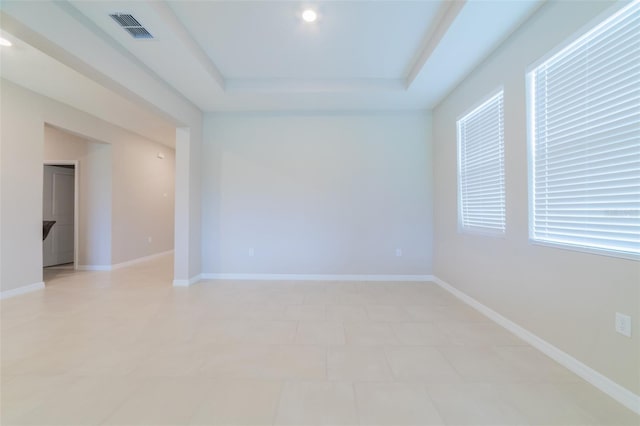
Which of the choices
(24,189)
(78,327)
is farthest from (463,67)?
(24,189)

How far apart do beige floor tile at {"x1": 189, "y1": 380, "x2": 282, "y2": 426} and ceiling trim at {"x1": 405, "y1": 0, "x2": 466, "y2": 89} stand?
319 centimetres

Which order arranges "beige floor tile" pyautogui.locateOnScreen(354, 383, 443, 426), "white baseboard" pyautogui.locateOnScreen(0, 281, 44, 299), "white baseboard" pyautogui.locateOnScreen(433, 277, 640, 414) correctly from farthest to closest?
"white baseboard" pyautogui.locateOnScreen(0, 281, 44, 299)
"white baseboard" pyautogui.locateOnScreen(433, 277, 640, 414)
"beige floor tile" pyautogui.locateOnScreen(354, 383, 443, 426)

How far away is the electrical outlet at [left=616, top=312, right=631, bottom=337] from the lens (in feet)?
5.17

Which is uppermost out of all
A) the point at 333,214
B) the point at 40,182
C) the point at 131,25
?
the point at 131,25

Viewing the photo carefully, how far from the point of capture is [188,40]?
2.71 metres

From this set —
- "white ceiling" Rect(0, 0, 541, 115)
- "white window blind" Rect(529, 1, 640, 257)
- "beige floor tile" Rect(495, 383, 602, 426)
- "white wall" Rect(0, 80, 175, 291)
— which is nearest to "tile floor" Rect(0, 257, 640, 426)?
"beige floor tile" Rect(495, 383, 602, 426)

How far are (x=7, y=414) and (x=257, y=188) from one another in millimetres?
3433

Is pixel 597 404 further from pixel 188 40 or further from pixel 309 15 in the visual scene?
pixel 188 40

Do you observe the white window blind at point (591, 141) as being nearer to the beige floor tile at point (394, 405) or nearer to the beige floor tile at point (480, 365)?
the beige floor tile at point (480, 365)

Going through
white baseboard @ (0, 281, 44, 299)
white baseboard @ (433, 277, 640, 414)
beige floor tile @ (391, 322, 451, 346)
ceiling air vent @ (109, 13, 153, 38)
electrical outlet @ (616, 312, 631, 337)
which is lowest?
beige floor tile @ (391, 322, 451, 346)

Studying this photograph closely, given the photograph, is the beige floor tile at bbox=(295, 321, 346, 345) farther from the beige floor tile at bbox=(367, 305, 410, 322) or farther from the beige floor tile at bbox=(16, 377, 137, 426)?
the beige floor tile at bbox=(16, 377, 137, 426)

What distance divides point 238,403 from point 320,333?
103 cm

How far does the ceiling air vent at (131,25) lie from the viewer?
7.39 feet

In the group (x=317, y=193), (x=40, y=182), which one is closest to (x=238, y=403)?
(x=317, y=193)
